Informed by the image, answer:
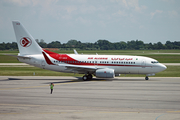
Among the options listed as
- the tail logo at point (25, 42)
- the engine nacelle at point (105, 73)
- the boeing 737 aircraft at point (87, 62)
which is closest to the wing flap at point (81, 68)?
the boeing 737 aircraft at point (87, 62)

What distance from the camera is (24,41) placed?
1631 inches

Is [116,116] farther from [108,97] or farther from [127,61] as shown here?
[127,61]

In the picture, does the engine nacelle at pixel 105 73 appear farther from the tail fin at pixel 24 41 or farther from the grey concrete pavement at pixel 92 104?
the tail fin at pixel 24 41

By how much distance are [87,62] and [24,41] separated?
11402 millimetres

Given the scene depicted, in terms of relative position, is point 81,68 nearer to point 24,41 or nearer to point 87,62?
point 87,62

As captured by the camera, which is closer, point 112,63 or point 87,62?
point 112,63

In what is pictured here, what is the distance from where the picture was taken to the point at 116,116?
17578 mm

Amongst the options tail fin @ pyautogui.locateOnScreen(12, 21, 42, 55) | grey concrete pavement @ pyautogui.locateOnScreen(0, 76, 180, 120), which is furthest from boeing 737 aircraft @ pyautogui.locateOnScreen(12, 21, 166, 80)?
grey concrete pavement @ pyautogui.locateOnScreen(0, 76, 180, 120)

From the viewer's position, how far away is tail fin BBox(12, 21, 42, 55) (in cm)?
4119

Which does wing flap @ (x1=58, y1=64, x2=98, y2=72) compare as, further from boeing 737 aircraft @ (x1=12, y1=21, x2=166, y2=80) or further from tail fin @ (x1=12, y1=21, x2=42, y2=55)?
tail fin @ (x1=12, y1=21, x2=42, y2=55)

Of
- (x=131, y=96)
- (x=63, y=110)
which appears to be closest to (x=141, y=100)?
(x=131, y=96)

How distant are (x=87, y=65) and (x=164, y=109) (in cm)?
2159

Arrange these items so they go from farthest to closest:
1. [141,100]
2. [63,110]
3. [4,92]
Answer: [4,92]
[141,100]
[63,110]

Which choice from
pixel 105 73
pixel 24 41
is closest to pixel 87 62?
pixel 105 73
